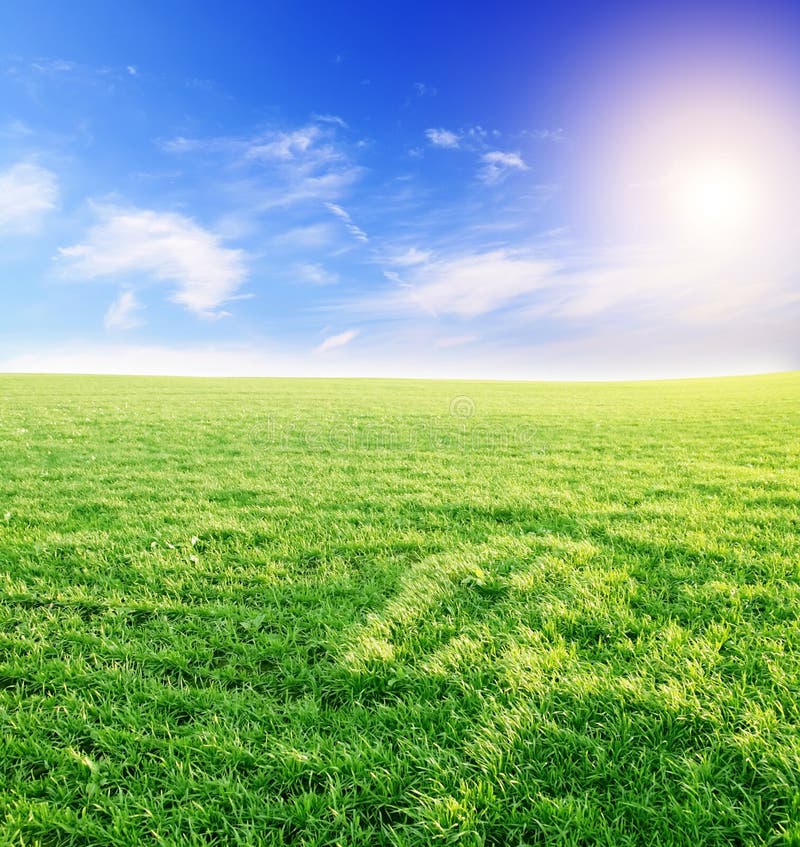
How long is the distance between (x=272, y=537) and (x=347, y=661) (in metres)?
3.20

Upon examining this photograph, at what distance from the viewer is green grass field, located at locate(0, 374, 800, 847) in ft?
8.95

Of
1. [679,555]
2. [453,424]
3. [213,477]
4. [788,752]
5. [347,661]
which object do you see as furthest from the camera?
[453,424]

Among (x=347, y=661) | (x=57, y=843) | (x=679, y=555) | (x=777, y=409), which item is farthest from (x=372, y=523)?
(x=777, y=409)

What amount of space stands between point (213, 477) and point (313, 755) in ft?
A: 26.8

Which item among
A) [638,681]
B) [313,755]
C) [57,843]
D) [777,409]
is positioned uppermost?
[777,409]

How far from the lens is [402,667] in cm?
389

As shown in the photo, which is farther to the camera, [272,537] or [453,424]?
[453,424]

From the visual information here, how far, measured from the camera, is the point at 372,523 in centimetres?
738

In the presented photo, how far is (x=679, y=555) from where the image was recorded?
19.1 feet

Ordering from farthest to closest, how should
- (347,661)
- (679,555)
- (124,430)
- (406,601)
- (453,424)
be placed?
(453,424) < (124,430) < (679,555) < (406,601) < (347,661)

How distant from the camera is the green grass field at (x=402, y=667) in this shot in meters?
2.73

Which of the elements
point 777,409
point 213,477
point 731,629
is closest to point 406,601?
point 731,629

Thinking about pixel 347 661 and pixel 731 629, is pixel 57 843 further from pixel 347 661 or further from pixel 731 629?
pixel 731 629

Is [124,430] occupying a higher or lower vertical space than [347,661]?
higher
